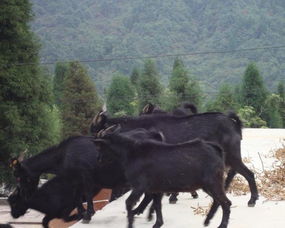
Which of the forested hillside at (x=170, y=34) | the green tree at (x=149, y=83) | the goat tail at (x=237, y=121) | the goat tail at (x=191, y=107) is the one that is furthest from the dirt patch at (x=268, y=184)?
the forested hillside at (x=170, y=34)

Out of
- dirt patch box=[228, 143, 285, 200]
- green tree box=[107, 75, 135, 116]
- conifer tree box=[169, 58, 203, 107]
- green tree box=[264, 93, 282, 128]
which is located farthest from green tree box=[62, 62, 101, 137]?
dirt patch box=[228, 143, 285, 200]

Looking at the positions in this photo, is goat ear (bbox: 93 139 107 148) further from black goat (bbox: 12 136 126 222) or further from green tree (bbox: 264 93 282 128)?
green tree (bbox: 264 93 282 128)

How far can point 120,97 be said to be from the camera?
47.7m

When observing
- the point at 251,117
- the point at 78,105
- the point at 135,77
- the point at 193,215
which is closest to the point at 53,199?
the point at 193,215

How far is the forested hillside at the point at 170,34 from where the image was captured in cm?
7522

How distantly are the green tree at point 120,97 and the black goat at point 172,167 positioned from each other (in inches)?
1567

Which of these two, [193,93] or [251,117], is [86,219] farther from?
[251,117]

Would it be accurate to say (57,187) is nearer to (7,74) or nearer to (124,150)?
(124,150)

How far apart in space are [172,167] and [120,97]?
41.2 metres

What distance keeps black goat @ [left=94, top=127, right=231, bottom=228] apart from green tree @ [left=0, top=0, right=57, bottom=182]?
584 inches

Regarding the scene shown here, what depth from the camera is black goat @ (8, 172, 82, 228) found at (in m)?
8.20

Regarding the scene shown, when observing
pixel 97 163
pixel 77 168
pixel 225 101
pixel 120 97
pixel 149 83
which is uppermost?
pixel 97 163

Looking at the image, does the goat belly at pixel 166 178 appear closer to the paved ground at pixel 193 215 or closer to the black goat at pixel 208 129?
the paved ground at pixel 193 215

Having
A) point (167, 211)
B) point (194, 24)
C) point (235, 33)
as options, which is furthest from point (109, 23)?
point (167, 211)
